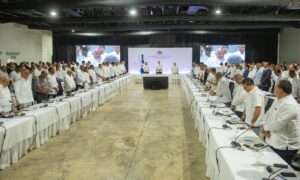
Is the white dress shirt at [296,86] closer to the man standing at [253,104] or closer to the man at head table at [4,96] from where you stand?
the man standing at [253,104]

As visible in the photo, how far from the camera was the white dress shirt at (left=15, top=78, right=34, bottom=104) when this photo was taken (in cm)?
696

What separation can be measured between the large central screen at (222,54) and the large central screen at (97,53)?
228 inches

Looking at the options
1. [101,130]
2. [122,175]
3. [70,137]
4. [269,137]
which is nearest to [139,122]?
[101,130]

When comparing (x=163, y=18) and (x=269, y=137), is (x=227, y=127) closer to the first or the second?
(x=269, y=137)

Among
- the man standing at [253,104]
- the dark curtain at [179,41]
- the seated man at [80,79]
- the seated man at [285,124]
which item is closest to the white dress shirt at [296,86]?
the man standing at [253,104]

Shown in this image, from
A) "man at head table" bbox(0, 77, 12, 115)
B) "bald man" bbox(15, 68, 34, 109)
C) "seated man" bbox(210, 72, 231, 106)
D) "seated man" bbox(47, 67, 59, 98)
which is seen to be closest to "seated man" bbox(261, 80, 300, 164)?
"seated man" bbox(210, 72, 231, 106)

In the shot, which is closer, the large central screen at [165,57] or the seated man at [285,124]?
the seated man at [285,124]

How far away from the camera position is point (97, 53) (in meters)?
21.5

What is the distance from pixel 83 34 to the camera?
19922 millimetres

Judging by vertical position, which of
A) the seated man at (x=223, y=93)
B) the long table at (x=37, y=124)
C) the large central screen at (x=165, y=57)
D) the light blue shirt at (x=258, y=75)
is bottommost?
the long table at (x=37, y=124)

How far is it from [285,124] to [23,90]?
5550mm

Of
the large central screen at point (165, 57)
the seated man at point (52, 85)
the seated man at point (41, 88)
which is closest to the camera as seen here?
the seated man at point (41, 88)

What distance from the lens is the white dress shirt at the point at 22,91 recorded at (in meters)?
6.96

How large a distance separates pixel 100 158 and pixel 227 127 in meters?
2.14
